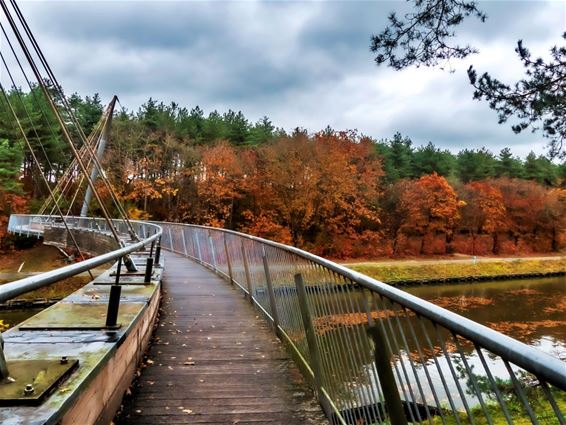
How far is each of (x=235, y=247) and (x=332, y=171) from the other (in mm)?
26664

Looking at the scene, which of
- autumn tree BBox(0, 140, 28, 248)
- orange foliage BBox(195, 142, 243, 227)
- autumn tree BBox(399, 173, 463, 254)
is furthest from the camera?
autumn tree BBox(399, 173, 463, 254)

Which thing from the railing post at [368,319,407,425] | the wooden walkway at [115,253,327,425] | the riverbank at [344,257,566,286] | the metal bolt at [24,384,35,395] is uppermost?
the railing post at [368,319,407,425]

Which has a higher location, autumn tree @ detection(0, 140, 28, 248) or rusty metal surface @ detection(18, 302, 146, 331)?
autumn tree @ detection(0, 140, 28, 248)

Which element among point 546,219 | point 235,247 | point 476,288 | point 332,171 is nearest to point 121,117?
point 332,171

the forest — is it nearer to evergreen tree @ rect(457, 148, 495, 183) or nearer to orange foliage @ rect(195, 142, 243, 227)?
orange foliage @ rect(195, 142, 243, 227)

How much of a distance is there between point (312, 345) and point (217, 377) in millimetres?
1130

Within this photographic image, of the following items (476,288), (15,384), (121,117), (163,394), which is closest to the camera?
(15,384)

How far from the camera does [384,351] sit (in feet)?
5.60

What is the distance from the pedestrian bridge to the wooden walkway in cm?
2

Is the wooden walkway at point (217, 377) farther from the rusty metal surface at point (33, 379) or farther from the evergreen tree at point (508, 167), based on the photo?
the evergreen tree at point (508, 167)

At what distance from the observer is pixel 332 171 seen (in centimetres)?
3478

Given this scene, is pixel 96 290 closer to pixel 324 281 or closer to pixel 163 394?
pixel 163 394

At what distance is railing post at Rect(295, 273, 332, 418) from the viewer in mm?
3697

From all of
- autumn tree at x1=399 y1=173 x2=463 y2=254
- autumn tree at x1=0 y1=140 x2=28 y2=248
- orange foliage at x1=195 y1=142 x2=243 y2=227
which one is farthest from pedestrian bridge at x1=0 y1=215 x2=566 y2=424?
autumn tree at x1=399 y1=173 x2=463 y2=254
